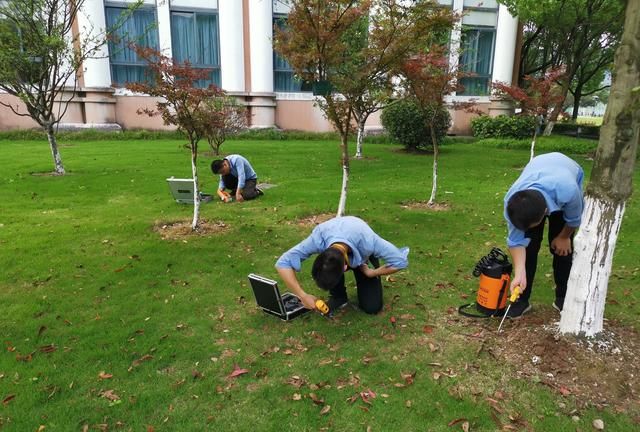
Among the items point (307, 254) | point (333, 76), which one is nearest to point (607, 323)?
point (307, 254)

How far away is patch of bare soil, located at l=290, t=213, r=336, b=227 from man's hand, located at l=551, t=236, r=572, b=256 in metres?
3.83

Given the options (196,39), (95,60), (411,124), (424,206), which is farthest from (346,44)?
(196,39)

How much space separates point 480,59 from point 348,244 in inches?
850

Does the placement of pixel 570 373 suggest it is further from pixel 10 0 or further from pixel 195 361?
pixel 10 0

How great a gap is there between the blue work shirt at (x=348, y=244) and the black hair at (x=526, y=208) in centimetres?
99

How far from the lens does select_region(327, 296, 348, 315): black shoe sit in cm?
441

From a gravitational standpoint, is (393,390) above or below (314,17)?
below

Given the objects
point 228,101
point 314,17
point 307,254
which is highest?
point 314,17

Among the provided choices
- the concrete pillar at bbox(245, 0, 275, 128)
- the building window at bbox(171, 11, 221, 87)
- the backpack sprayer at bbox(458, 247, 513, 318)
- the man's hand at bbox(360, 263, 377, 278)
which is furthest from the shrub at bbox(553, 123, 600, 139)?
the man's hand at bbox(360, 263, 377, 278)

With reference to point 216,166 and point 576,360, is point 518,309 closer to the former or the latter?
point 576,360

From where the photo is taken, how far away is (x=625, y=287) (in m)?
4.85

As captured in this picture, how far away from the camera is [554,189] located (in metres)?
3.45

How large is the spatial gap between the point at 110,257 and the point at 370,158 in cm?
993

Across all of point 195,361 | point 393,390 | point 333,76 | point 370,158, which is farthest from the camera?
point 370,158
